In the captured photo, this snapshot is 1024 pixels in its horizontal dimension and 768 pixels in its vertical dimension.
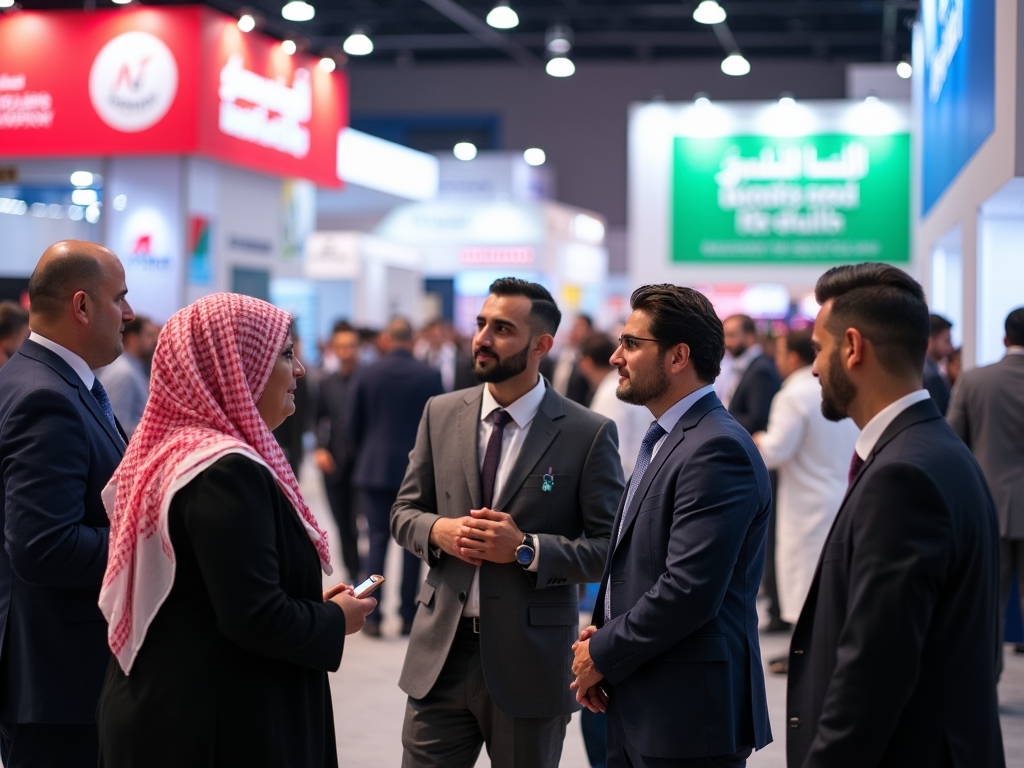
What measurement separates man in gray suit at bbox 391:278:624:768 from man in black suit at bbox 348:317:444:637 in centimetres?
340

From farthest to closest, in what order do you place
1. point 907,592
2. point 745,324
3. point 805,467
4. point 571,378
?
point 571,378
point 745,324
point 805,467
point 907,592

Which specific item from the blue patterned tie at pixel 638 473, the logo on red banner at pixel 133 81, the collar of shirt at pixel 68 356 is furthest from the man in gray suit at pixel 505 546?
the logo on red banner at pixel 133 81

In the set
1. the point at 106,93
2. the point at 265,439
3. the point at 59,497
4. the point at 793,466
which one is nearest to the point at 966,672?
the point at 265,439

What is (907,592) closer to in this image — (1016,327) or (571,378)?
(1016,327)

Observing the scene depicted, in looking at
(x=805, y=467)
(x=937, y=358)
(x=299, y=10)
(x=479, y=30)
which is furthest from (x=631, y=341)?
(x=479, y=30)

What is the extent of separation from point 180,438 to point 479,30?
20044mm

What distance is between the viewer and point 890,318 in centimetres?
184

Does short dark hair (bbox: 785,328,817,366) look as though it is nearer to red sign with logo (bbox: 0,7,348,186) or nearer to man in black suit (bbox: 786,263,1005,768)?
man in black suit (bbox: 786,263,1005,768)

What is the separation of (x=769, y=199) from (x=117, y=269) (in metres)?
8.34

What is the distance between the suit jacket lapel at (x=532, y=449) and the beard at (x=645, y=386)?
0.45 meters

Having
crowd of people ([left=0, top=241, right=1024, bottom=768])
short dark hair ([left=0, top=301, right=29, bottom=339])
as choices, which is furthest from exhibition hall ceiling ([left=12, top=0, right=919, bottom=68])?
crowd of people ([left=0, top=241, right=1024, bottom=768])

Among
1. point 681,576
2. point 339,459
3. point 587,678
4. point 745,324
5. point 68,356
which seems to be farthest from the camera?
point 745,324

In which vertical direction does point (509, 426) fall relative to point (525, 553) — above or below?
above

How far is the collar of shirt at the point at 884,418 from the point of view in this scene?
5.95 feet
